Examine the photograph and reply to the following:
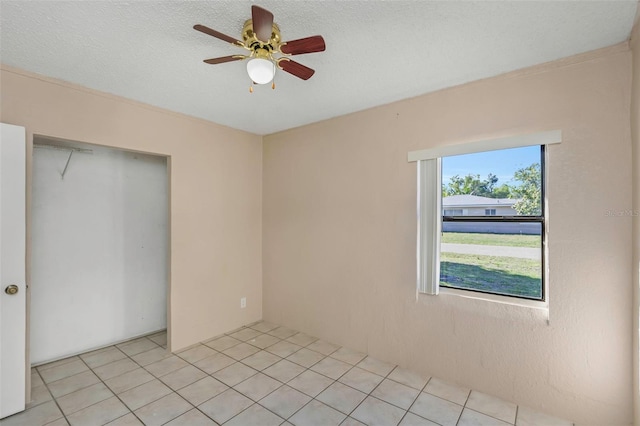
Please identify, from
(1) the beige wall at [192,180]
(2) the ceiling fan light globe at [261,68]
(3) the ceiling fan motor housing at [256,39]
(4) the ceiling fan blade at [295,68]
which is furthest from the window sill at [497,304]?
(1) the beige wall at [192,180]

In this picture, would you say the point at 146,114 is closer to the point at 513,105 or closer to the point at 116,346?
the point at 116,346

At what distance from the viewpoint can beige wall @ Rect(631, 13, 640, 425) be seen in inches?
68.2

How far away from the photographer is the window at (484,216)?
2.26 metres

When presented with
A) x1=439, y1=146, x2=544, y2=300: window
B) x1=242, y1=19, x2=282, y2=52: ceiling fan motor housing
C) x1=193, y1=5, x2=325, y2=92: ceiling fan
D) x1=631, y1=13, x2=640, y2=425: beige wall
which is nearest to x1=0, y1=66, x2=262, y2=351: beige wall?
x1=193, y1=5, x2=325, y2=92: ceiling fan

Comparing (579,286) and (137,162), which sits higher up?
(137,162)

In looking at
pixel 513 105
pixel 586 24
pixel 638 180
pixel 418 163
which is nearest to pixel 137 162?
pixel 418 163

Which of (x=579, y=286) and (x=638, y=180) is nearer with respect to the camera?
(x=638, y=180)

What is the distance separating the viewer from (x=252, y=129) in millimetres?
3758

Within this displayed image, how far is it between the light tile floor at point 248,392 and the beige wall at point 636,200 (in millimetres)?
542

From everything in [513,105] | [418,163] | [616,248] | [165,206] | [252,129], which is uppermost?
[252,129]

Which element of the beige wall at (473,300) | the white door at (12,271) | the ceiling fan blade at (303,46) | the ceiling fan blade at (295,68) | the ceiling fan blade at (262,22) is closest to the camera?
the ceiling fan blade at (262,22)

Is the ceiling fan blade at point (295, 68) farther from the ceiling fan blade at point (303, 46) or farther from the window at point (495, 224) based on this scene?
the window at point (495, 224)

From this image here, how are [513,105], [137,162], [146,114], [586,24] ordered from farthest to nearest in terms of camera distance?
[137,162], [146,114], [513,105], [586,24]

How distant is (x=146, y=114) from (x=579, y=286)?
12.5ft
